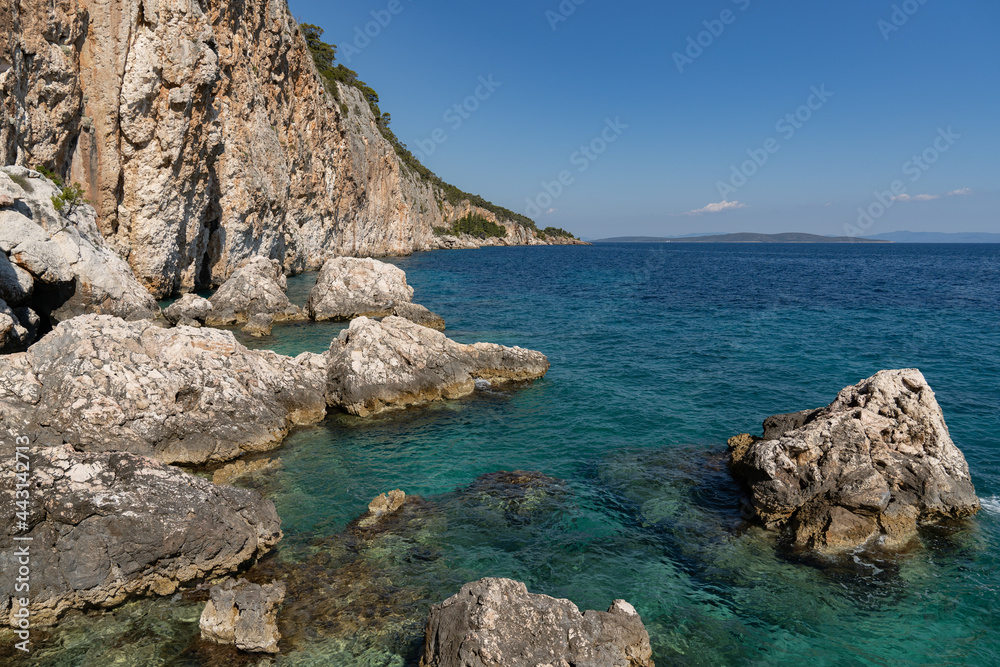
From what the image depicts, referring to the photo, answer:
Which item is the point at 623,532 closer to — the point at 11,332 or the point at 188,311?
the point at 11,332

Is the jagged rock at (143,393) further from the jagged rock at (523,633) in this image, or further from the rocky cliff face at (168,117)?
the rocky cliff face at (168,117)

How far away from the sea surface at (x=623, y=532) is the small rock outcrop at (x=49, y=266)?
5723 mm

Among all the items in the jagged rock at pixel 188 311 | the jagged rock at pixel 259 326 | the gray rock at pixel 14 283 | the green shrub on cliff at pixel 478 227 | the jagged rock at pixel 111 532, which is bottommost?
the jagged rock at pixel 111 532

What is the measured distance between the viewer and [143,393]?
12688 mm

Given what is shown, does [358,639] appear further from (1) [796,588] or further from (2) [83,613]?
(1) [796,588]

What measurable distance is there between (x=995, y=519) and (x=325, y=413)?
1622cm

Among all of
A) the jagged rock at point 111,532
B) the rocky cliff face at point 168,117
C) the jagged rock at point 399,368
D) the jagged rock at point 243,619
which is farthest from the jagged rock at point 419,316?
the jagged rock at point 243,619

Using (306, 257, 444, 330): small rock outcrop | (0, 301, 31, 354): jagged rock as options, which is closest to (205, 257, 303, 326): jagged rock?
(306, 257, 444, 330): small rock outcrop

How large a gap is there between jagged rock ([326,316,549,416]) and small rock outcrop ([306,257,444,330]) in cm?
1048

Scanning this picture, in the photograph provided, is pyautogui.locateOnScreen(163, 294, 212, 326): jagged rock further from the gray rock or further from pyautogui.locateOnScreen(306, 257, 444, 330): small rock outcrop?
the gray rock

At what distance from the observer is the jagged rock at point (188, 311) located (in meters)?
26.5

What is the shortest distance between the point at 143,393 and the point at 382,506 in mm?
6521

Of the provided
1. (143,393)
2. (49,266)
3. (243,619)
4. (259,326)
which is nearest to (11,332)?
(49,266)

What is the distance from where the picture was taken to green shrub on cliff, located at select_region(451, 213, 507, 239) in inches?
6280
